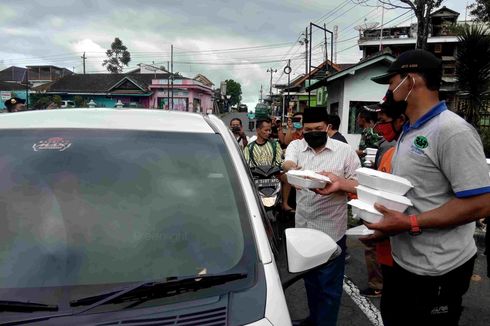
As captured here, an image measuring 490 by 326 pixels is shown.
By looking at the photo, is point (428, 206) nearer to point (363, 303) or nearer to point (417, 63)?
point (417, 63)

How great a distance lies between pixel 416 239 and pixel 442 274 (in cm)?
19

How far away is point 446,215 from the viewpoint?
198 centimetres

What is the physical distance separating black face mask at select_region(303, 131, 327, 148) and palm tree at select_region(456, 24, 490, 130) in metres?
9.56

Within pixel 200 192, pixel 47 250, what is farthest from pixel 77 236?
pixel 200 192

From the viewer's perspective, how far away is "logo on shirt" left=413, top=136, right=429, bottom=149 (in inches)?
81.4

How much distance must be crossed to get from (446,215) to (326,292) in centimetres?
139

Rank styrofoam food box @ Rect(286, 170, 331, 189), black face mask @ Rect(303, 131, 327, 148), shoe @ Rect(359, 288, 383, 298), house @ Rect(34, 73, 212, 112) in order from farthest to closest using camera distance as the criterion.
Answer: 1. house @ Rect(34, 73, 212, 112)
2. shoe @ Rect(359, 288, 383, 298)
3. black face mask @ Rect(303, 131, 327, 148)
4. styrofoam food box @ Rect(286, 170, 331, 189)

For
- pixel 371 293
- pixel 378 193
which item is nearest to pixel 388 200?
pixel 378 193

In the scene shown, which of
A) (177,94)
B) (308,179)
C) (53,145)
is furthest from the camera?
(177,94)

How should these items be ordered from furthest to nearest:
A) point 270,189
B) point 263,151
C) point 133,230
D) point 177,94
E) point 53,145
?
point 177,94 < point 263,151 < point 270,189 < point 53,145 < point 133,230

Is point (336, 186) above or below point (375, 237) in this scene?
above

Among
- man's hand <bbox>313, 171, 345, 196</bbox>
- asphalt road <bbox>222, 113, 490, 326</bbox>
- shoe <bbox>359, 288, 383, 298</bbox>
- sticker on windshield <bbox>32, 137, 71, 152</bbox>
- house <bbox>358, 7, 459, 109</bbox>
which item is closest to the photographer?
sticker on windshield <bbox>32, 137, 71, 152</bbox>

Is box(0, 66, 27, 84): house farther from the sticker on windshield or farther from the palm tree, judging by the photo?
the sticker on windshield

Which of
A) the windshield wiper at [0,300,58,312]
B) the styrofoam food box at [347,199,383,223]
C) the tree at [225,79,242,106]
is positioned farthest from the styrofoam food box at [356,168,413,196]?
the tree at [225,79,242,106]
